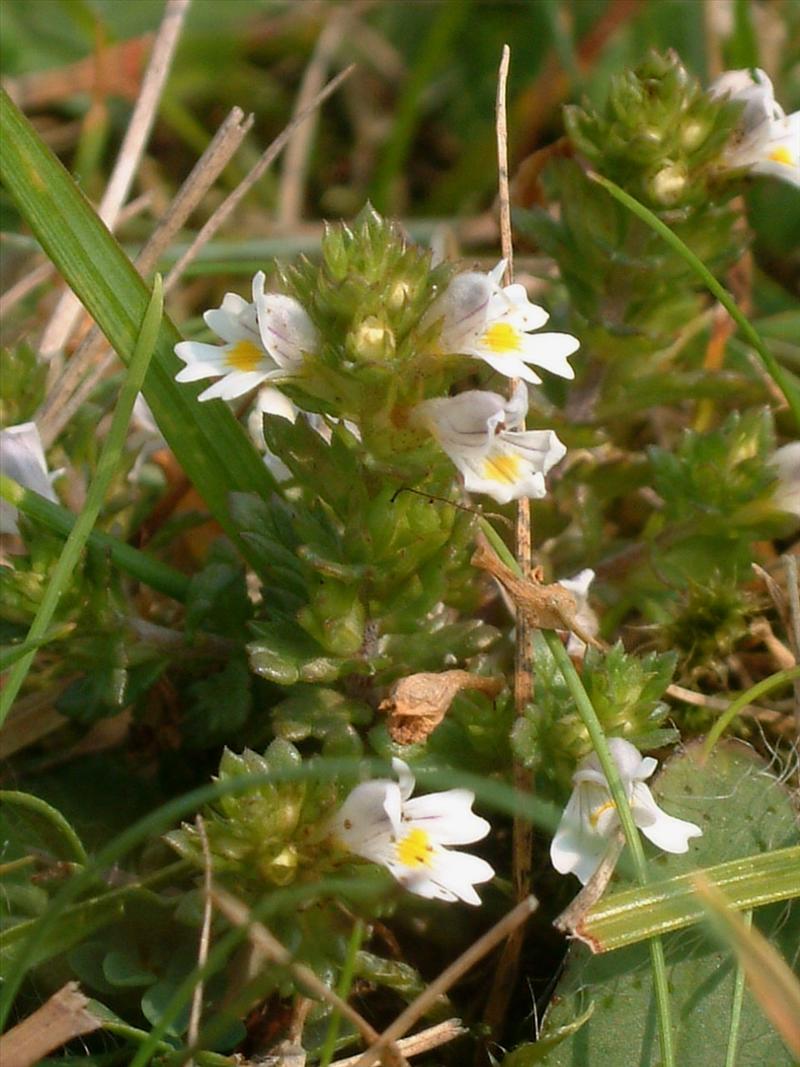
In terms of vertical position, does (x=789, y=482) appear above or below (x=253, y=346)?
A: below

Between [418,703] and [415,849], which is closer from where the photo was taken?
[415,849]

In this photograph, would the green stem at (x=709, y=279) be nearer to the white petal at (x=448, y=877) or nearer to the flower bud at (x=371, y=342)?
the flower bud at (x=371, y=342)

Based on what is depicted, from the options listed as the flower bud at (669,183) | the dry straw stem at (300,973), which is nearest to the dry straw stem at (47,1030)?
the dry straw stem at (300,973)

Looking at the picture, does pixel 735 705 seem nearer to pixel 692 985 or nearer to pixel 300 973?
pixel 692 985

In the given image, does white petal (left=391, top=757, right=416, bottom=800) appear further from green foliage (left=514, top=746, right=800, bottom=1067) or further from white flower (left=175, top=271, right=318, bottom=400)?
white flower (left=175, top=271, right=318, bottom=400)

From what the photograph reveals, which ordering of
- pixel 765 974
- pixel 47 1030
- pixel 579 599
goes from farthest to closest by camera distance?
1. pixel 579 599
2. pixel 47 1030
3. pixel 765 974

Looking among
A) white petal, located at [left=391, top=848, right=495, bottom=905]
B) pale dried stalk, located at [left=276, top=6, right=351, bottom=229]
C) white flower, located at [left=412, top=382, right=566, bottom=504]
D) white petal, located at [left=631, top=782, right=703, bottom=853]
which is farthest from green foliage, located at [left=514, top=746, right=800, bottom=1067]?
pale dried stalk, located at [left=276, top=6, right=351, bottom=229]

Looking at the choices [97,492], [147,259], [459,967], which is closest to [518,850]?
[459,967]
